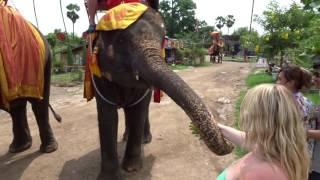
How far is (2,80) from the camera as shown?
16.7 ft

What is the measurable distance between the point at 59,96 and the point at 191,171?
7.31 m

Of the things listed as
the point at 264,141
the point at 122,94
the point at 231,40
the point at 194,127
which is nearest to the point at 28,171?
the point at 122,94

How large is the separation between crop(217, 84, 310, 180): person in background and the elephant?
95 centimetres

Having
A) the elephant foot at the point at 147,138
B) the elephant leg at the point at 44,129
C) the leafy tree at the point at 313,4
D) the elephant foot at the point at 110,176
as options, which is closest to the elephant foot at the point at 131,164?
the elephant foot at the point at 110,176

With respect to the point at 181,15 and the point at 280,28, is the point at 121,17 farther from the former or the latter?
the point at 181,15

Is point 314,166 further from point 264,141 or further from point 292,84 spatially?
point 264,141

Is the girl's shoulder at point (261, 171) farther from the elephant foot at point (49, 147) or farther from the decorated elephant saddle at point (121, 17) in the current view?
the elephant foot at point (49, 147)

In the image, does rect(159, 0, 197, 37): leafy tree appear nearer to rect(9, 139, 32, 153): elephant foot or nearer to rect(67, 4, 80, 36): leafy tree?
rect(67, 4, 80, 36): leafy tree

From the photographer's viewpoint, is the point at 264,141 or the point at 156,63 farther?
the point at 156,63

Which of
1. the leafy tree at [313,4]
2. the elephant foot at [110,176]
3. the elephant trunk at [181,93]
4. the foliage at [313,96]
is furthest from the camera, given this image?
the foliage at [313,96]

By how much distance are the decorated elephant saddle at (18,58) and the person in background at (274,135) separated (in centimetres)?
367

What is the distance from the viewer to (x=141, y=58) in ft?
13.6

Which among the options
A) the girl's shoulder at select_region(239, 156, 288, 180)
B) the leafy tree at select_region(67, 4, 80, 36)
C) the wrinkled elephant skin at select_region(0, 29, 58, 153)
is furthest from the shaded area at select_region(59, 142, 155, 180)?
the leafy tree at select_region(67, 4, 80, 36)

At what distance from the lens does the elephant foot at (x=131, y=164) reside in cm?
519
